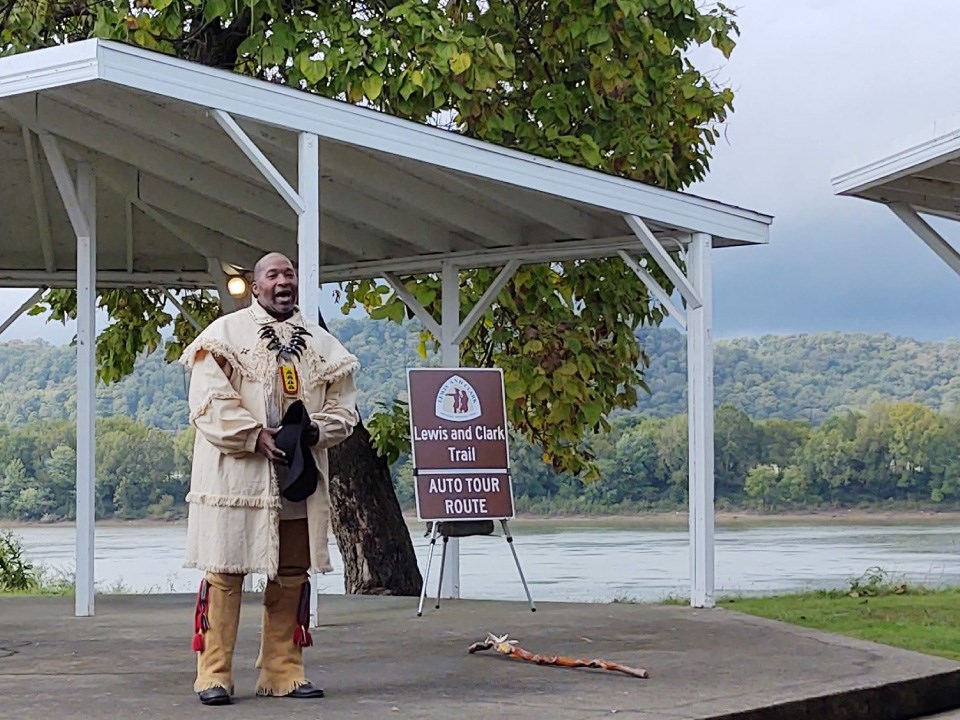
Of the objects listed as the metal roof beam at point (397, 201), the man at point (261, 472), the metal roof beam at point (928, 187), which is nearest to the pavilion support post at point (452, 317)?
the metal roof beam at point (397, 201)

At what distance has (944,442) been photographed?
32406mm

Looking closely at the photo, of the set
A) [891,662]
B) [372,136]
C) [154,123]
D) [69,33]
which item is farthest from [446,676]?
[69,33]

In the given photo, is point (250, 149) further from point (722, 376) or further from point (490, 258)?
point (722, 376)

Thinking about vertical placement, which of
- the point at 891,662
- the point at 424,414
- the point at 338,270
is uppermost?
the point at 338,270

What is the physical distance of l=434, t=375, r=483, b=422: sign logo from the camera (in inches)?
429

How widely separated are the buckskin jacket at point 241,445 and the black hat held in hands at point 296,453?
2.6 inches

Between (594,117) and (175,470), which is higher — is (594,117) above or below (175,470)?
above

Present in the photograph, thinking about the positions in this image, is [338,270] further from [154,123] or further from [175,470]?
[175,470]

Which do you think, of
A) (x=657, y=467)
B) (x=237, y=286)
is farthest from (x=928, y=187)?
(x=657, y=467)

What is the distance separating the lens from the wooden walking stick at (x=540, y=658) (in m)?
7.48

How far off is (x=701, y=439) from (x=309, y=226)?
10.7ft

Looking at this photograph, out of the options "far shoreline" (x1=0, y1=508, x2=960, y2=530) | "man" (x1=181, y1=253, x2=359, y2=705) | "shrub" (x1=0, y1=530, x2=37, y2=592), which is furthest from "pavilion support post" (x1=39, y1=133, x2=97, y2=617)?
"far shoreline" (x1=0, y1=508, x2=960, y2=530)

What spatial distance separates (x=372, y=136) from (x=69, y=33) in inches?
259

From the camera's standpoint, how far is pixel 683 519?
87.0 ft
